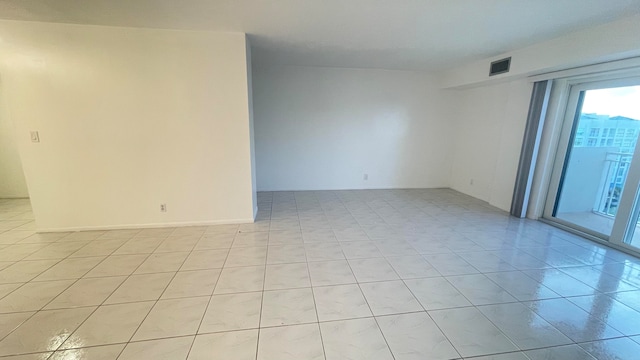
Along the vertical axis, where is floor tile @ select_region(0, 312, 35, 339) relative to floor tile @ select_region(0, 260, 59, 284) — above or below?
below

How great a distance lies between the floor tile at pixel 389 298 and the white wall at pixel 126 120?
2.16 metres

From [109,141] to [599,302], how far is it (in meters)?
5.21

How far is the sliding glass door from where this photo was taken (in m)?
2.97

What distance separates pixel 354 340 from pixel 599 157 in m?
4.25

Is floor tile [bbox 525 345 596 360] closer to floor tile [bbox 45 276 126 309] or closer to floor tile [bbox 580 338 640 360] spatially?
floor tile [bbox 580 338 640 360]

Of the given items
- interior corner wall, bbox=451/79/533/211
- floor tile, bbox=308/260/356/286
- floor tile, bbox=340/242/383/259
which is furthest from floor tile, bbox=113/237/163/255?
interior corner wall, bbox=451/79/533/211

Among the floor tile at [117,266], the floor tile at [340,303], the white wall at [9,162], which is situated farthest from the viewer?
the white wall at [9,162]

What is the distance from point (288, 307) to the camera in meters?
1.98

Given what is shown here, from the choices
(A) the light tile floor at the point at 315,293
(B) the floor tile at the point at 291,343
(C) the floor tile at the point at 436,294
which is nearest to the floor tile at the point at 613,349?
(A) the light tile floor at the point at 315,293

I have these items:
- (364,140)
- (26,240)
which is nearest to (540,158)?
(364,140)

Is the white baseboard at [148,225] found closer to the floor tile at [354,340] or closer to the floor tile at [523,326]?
the floor tile at [354,340]

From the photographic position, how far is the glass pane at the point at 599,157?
310cm

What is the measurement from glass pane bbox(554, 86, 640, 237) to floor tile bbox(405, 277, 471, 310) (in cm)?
273

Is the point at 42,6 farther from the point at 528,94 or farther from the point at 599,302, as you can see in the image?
the point at 528,94
